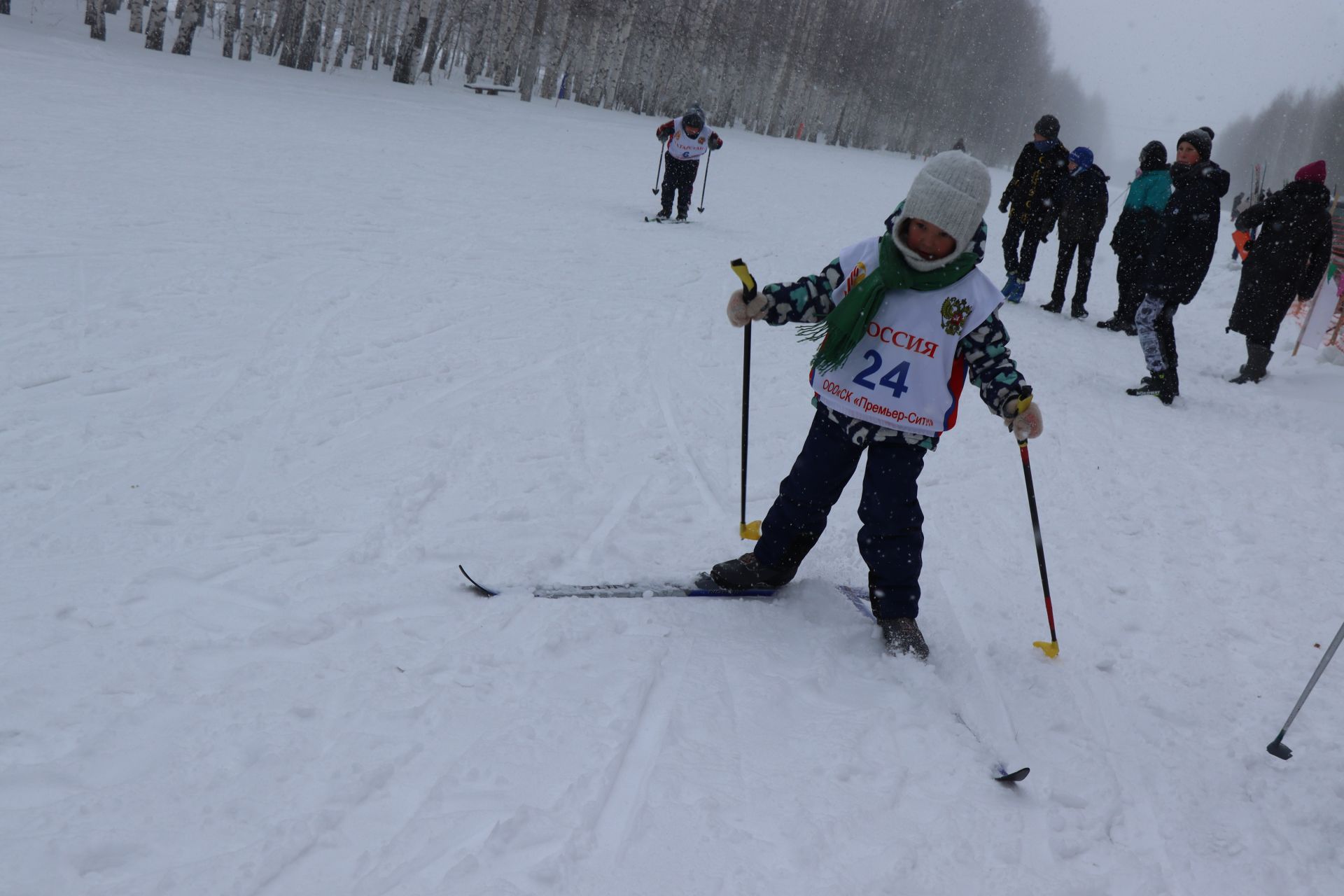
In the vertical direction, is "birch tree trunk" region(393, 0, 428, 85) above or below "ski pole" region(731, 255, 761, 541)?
above

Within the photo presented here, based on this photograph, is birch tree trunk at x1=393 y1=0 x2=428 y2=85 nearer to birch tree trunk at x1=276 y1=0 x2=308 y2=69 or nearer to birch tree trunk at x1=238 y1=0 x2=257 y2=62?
birch tree trunk at x1=276 y1=0 x2=308 y2=69

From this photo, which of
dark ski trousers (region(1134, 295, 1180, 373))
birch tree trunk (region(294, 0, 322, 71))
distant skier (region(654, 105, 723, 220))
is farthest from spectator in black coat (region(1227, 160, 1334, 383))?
birch tree trunk (region(294, 0, 322, 71))

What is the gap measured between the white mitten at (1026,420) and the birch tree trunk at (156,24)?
23481 mm

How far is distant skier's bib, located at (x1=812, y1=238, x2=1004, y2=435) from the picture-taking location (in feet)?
9.82

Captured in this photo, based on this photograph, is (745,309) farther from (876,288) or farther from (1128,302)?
(1128,302)

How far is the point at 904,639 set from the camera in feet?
10.6

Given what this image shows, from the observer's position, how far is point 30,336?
494 centimetres

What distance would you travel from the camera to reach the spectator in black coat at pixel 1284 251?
718 cm

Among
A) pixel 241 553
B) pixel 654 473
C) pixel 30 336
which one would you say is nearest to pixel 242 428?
pixel 241 553

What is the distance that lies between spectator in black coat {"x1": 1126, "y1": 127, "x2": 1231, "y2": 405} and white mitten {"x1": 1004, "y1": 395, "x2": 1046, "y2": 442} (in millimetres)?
4698

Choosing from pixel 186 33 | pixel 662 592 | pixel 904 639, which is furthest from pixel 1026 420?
pixel 186 33

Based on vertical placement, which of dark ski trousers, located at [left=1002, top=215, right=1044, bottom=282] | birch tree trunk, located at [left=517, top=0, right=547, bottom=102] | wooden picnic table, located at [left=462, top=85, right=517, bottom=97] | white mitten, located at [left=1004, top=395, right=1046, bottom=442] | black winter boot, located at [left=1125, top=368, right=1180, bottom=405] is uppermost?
birch tree trunk, located at [left=517, top=0, right=547, bottom=102]

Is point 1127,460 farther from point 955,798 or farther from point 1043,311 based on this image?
point 1043,311

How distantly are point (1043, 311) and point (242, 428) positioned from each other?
8771 millimetres
